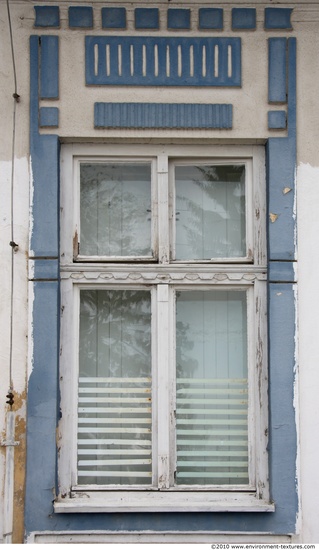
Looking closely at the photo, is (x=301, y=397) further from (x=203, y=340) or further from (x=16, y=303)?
(x=16, y=303)

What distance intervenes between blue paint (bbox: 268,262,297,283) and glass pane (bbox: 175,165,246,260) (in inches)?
12.3

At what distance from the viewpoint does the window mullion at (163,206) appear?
4289mm

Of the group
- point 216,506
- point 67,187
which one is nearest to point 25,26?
point 67,187

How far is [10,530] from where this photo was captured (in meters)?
4.03

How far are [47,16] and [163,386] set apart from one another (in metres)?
2.13

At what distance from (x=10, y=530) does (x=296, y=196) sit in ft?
7.65

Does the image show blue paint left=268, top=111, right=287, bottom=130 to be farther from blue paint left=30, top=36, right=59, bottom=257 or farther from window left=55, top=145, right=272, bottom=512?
blue paint left=30, top=36, right=59, bottom=257

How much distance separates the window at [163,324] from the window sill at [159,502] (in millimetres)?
13

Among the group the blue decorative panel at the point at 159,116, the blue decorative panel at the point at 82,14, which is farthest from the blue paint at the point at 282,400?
the blue decorative panel at the point at 82,14

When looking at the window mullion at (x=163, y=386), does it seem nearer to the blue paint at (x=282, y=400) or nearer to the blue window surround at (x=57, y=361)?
the blue window surround at (x=57, y=361)

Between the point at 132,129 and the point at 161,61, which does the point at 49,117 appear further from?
the point at 161,61

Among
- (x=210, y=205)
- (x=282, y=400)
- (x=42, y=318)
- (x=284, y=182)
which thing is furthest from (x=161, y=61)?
(x=282, y=400)

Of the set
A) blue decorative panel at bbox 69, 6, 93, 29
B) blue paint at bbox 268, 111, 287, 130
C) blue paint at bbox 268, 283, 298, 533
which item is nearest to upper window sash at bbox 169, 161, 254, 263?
blue paint at bbox 268, 111, 287, 130

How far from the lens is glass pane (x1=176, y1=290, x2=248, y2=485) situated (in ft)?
13.9
